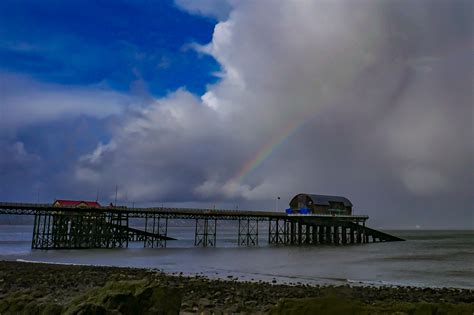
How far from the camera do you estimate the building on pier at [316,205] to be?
265 ft

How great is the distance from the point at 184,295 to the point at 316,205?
215ft

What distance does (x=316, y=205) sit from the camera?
81.1 metres

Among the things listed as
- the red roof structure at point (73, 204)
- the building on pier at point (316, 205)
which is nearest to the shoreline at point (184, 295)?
the red roof structure at point (73, 204)

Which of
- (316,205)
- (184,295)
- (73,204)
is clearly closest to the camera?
(184,295)

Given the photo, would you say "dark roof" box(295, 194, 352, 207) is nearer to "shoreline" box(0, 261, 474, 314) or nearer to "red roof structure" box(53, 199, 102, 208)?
"red roof structure" box(53, 199, 102, 208)

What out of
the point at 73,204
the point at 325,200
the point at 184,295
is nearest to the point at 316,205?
the point at 325,200

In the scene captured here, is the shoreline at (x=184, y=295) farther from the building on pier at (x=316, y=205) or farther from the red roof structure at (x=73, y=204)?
the building on pier at (x=316, y=205)

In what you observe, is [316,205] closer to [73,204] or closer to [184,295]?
[73,204]

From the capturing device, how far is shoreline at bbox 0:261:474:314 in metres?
9.04

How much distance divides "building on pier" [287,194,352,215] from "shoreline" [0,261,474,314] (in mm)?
56976

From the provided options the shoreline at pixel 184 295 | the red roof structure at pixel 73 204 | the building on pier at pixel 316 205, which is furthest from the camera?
the building on pier at pixel 316 205

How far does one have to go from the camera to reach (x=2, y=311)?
9930mm

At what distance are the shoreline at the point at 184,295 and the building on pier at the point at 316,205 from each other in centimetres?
5698

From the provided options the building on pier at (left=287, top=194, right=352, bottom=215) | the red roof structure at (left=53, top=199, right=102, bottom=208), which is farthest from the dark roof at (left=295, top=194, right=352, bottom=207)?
the red roof structure at (left=53, top=199, right=102, bottom=208)
